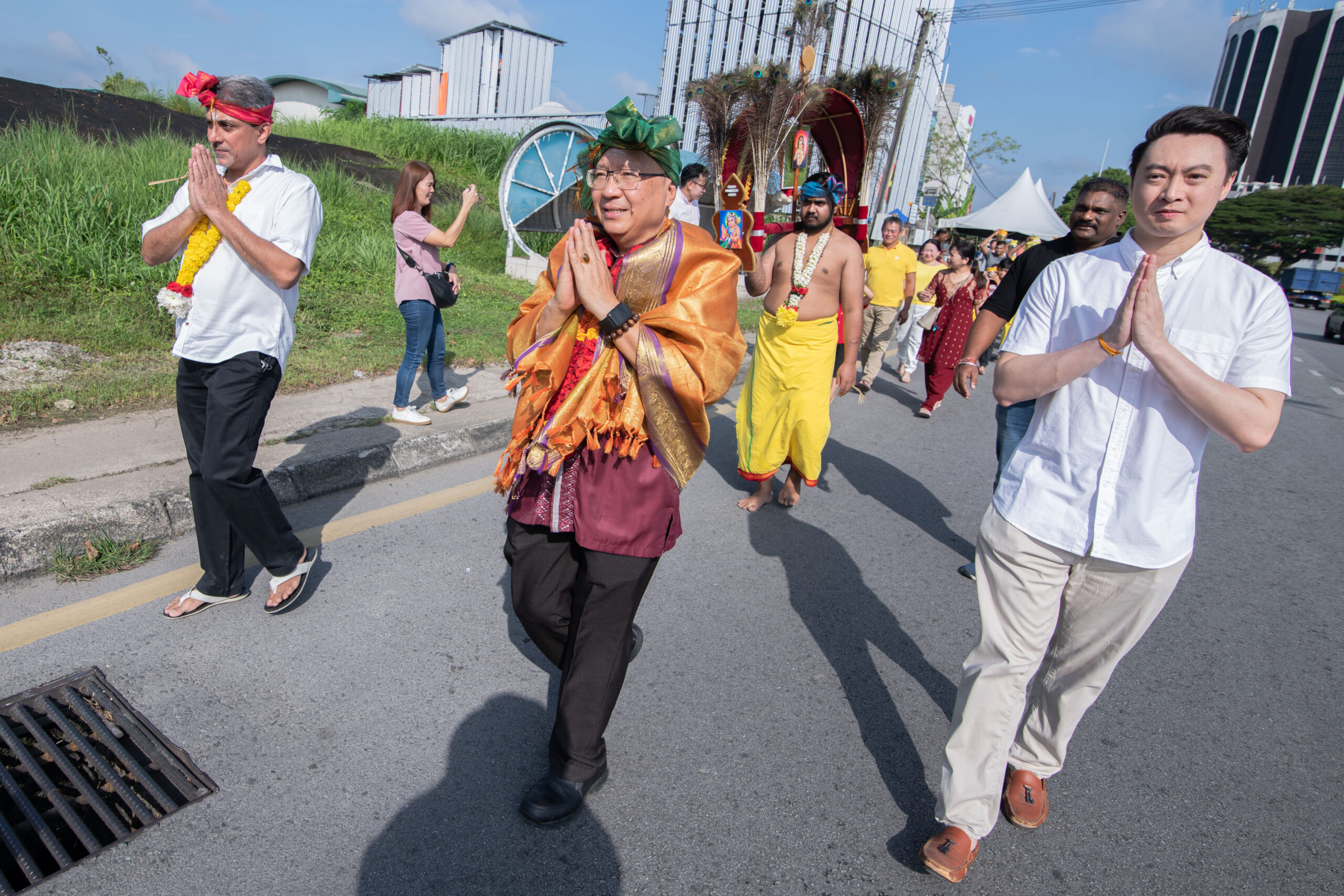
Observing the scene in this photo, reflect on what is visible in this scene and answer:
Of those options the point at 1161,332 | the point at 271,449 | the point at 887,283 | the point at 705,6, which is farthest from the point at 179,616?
the point at 705,6

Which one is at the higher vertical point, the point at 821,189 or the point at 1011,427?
the point at 821,189

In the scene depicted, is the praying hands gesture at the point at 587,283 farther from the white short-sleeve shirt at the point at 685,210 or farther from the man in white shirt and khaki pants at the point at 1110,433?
the white short-sleeve shirt at the point at 685,210

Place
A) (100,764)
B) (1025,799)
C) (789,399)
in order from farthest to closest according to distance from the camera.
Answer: (789,399)
(1025,799)
(100,764)

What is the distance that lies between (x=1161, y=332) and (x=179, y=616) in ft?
10.6

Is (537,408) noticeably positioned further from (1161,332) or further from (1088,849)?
(1088,849)

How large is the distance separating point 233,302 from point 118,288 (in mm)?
5176

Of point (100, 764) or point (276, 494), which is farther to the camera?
point (276, 494)

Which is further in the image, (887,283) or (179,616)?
(887,283)

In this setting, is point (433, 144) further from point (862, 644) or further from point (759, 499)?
point (862, 644)

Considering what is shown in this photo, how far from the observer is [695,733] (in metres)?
2.54


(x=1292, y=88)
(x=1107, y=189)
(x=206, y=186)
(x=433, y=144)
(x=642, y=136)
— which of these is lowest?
(x=206, y=186)

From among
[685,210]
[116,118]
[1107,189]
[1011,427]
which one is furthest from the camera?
[116,118]

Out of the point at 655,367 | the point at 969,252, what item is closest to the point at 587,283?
the point at 655,367

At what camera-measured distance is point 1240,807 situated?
2.45 metres
